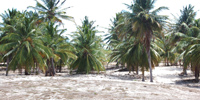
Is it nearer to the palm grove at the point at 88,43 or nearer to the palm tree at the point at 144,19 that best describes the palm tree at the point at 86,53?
the palm grove at the point at 88,43

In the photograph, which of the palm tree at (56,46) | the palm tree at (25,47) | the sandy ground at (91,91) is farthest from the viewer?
the palm tree at (56,46)

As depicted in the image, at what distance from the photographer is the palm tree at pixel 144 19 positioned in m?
15.4

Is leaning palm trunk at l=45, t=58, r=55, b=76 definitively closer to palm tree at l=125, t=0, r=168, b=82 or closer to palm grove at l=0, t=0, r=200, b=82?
palm grove at l=0, t=0, r=200, b=82

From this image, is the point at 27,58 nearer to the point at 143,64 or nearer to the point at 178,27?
the point at 143,64

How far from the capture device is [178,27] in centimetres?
2336

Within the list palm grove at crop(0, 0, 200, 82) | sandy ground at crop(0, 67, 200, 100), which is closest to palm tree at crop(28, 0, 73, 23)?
palm grove at crop(0, 0, 200, 82)

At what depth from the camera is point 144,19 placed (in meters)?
15.9

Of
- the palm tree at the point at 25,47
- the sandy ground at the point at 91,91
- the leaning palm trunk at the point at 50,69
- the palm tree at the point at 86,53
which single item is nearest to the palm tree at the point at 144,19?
the palm tree at the point at 86,53

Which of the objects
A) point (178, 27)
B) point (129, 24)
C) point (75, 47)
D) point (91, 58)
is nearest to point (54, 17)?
point (75, 47)

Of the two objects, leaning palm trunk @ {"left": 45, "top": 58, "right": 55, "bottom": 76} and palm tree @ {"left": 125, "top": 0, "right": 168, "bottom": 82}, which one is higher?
palm tree @ {"left": 125, "top": 0, "right": 168, "bottom": 82}

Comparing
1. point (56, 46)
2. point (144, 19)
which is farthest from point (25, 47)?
point (144, 19)

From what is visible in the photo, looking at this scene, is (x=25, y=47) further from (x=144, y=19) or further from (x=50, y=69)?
(x=144, y=19)

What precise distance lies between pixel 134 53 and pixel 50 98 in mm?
13020

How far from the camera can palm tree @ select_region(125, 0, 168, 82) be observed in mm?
15445
